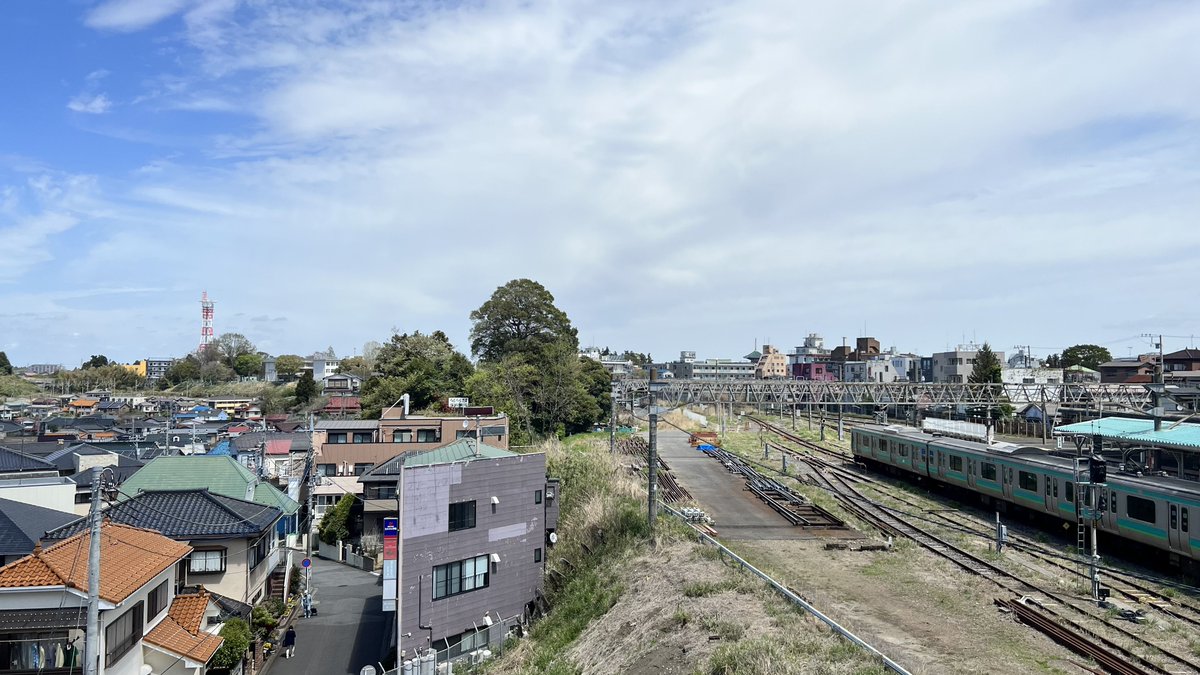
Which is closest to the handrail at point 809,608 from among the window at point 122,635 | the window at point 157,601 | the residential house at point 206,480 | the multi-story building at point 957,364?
the window at point 122,635

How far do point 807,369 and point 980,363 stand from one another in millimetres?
40123

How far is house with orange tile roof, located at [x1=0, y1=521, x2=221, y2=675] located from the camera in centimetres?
1205

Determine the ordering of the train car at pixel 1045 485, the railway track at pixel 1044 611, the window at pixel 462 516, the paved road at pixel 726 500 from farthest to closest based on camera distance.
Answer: the paved road at pixel 726 500
the window at pixel 462 516
the train car at pixel 1045 485
the railway track at pixel 1044 611

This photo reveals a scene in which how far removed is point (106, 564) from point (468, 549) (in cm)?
778

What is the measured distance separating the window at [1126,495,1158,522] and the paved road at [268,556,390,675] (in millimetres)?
18780

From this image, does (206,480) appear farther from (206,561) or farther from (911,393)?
(911,393)

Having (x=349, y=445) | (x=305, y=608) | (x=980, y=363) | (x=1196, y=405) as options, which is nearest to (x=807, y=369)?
(x=980, y=363)

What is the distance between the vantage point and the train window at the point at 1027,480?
21406 millimetres

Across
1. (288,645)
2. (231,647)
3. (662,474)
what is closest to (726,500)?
(662,474)

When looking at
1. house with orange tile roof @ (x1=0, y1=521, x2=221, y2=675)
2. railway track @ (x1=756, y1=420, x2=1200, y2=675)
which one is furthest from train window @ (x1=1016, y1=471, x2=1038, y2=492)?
house with orange tile roof @ (x1=0, y1=521, x2=221, y2=675)

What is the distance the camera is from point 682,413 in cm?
6644

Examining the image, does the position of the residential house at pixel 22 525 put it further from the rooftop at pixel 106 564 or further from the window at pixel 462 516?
the window at pixel 462 516

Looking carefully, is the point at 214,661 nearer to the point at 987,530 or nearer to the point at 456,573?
the point at 456,573

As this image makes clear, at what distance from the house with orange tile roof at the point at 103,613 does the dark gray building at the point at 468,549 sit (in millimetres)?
4290
